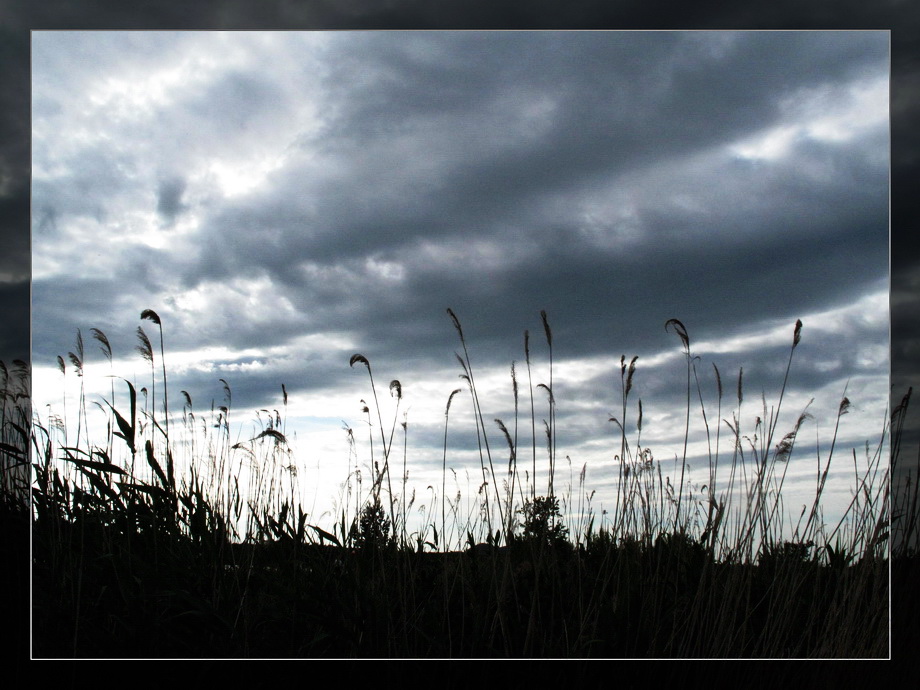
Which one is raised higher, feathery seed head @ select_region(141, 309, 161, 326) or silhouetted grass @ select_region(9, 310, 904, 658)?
feathery seed head @ select_region(141, 309, 161, 326)

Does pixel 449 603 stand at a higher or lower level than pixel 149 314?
lower

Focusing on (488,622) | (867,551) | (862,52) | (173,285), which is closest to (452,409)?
(488,622)

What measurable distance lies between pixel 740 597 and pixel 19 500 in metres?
2.84

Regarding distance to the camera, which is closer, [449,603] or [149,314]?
[449,603]

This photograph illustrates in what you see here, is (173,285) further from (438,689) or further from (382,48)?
(438,689)

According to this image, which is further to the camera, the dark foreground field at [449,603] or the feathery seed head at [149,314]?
the feathery seed head at [149,314]

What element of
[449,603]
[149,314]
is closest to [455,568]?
[449,603]

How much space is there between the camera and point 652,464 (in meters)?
2.71

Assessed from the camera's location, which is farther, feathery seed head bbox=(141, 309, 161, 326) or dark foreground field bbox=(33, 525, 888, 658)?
feathery seed head bbox=(141, 309, 161, 326)

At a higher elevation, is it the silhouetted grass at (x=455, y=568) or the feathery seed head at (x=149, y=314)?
the feathery seed head at (x=149, y=314)

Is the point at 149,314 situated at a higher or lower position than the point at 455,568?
higher

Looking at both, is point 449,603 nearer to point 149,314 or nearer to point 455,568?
point 455,568

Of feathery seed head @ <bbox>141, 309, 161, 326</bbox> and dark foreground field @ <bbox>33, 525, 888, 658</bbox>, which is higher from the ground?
feathery seed head @ <bbox>141, 309, 161, 326</bbox>

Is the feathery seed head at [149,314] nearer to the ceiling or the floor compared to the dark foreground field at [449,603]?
nearer to the ceiling
